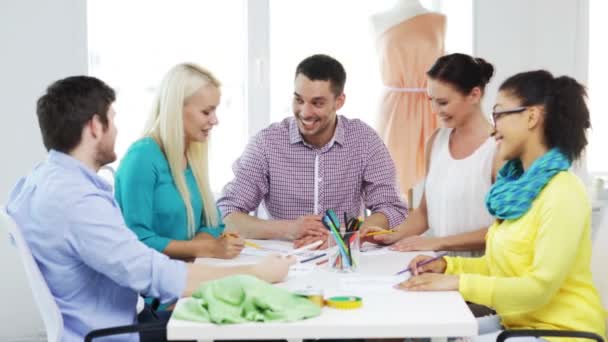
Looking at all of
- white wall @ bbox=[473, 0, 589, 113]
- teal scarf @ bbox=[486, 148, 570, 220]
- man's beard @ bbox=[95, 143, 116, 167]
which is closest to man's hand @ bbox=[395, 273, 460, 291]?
teal scarf @ bbox=[486, 148, 570, 220]

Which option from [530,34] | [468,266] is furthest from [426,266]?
[530,34]

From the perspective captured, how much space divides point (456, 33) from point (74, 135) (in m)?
2.79

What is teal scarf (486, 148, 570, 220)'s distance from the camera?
2182mm

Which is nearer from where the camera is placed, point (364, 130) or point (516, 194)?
point (516, 194)

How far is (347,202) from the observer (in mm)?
3279

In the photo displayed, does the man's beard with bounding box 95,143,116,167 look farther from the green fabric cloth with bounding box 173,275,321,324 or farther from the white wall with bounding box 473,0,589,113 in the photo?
the white wall with bounding box 473,0,589,113

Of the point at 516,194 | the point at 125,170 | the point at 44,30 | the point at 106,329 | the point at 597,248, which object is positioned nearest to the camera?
the point at 106,329

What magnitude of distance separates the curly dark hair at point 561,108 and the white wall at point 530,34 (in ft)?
6.82

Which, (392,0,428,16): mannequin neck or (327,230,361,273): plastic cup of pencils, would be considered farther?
(392,0,428,16): mannequin neck

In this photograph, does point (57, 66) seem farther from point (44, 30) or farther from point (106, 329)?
point (106, 329)

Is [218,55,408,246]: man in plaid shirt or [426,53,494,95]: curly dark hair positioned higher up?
[426,53,494,95]: curly dark hair

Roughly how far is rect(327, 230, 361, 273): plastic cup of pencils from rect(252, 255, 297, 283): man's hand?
0.22m

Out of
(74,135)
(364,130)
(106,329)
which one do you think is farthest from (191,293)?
(364,130)

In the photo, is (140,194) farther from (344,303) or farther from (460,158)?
(460,158)
